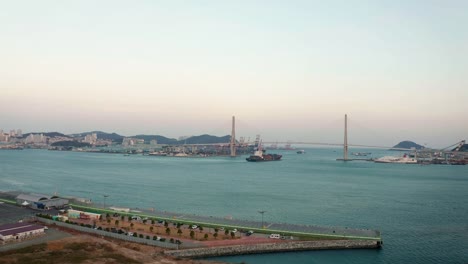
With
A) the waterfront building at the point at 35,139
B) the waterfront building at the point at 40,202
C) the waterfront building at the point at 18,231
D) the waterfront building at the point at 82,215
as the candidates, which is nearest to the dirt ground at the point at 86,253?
the waterfront building at the point at 18,231

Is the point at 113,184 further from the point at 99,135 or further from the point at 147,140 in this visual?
the point at 99,135

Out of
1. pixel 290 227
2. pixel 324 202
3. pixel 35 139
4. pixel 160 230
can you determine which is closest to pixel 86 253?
pixel 160 230

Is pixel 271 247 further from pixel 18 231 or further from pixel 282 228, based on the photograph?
pixel 18 231

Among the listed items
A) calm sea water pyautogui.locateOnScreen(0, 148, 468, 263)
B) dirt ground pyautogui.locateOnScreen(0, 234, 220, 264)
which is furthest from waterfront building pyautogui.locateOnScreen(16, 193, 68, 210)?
dirt ground pyautogui.locateOnScreen(0, 234, 220, 264)

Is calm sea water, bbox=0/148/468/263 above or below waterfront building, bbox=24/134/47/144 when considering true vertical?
below

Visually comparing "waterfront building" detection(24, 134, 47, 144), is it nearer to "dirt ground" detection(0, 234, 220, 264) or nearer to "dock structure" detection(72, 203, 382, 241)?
"dock structure" detection(72, 203, 382, 241)

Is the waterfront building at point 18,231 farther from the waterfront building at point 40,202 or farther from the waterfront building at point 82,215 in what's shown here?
the waterfront building at point 40,202

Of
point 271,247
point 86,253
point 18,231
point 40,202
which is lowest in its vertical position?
point 271,247
